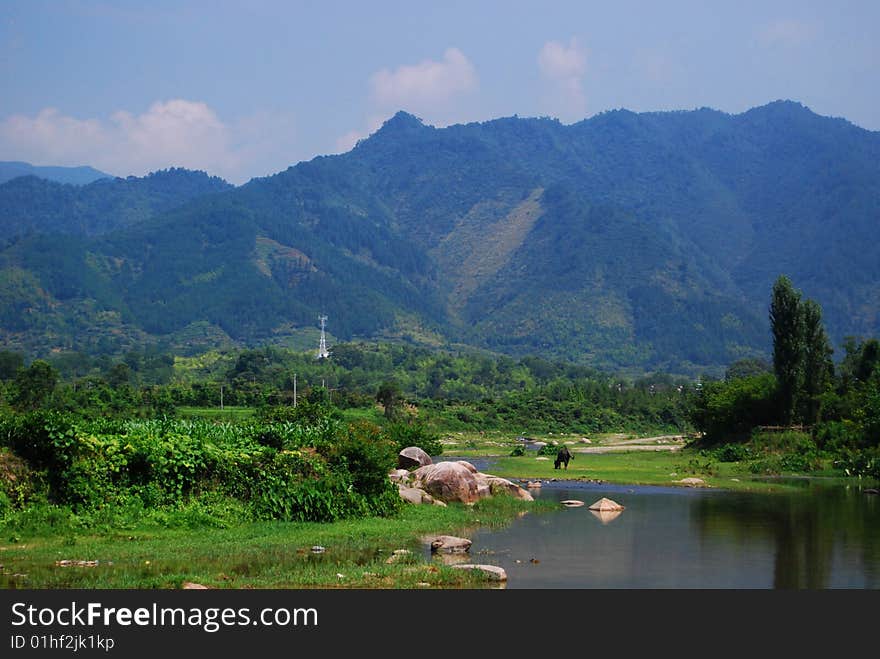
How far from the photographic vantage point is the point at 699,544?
25.4m

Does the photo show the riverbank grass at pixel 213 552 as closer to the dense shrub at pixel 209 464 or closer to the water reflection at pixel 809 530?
the dense shrub at pixel 209 464

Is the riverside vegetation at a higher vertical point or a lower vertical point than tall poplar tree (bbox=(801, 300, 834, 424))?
lower

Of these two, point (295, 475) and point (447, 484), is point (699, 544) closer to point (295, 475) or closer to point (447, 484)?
point (447, 484)

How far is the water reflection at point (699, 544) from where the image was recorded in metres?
20.9

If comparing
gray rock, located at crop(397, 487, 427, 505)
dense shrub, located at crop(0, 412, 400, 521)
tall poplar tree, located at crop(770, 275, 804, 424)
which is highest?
tall poplar tree, located at crop(770, 275, 804, 424)

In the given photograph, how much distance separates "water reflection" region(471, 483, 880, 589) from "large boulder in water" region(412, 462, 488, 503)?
2.66m

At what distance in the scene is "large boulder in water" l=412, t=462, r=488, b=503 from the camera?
32500mm

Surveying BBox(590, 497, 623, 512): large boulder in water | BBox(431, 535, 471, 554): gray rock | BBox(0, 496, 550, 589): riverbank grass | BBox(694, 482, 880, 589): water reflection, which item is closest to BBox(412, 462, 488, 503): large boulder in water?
BBox(590, 497, 623, 512): large boulder in water

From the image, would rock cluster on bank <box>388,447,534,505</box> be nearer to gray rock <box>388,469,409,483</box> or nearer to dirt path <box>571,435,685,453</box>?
gray rock <box>388,469,409,483</box>

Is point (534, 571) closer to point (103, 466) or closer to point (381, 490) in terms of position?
point (381, 490)
